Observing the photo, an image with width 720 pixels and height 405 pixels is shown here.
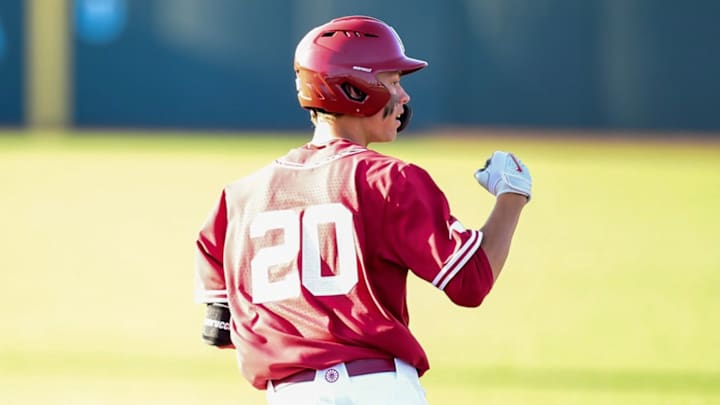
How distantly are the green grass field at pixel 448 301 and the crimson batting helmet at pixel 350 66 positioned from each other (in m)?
2.86

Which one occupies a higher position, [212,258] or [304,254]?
[304,254]

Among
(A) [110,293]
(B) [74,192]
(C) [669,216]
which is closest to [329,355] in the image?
(A) [110,293]

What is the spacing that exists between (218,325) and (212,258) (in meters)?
0.20

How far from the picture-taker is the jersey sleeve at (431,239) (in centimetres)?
367

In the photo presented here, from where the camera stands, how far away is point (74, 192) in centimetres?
1540

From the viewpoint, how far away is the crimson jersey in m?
3.70

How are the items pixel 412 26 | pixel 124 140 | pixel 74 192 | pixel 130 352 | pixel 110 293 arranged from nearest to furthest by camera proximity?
1. pixel 130 352
2. pixel 110 293
3. pixel 74 192
4. pixel 124 140
5. pixel 412 26

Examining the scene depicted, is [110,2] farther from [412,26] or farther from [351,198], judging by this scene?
[351,198]

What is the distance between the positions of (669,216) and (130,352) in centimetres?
736

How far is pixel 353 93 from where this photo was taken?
398 cm

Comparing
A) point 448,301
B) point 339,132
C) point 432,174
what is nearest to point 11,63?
point 432,174

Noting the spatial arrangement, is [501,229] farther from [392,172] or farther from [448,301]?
[448,301]

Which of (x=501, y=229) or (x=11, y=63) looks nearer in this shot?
(x=501, y=229)

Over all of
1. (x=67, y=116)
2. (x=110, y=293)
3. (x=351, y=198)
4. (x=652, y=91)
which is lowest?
(x=67, y=116)
